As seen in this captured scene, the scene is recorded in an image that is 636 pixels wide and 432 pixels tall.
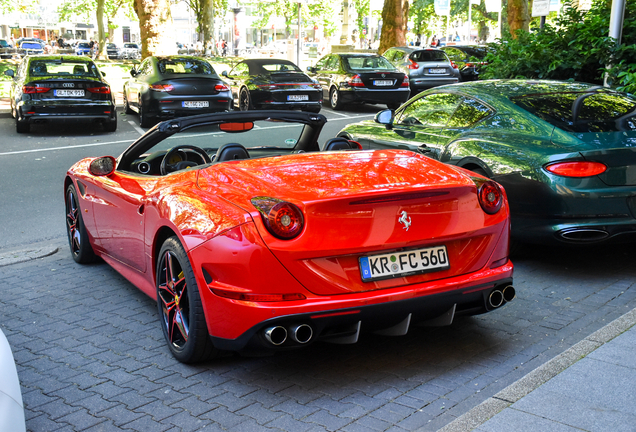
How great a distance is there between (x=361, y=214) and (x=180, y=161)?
5.57 feet

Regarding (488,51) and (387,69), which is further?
(387,69)

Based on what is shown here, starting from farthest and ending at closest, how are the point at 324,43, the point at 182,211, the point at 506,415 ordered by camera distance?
the point at 324,43
the point at 182,211
the point at 506,415

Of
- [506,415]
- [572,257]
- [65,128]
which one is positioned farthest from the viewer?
[65,128]

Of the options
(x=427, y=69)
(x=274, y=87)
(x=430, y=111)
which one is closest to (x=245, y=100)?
(x=274, y=87)

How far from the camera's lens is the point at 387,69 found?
20297mm

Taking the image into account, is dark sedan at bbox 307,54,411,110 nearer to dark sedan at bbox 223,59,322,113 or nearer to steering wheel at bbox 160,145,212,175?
dark sedan at bbox 223,59,322,113

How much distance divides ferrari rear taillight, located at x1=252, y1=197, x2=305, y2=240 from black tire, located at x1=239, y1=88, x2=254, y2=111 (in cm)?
1510

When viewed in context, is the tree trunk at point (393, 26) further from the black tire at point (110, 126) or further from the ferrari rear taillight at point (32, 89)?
the ferrari rear taillight at point (32, 89)

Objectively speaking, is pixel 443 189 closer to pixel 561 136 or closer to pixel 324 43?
pixel 561 136

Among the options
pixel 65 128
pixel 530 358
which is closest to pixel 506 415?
pixel 530 358

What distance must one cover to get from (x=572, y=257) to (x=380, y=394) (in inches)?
129

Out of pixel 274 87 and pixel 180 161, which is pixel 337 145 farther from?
pixel 274 87

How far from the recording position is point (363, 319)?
11.5 ft

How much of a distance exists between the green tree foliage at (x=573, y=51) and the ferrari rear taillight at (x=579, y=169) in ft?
16.3
